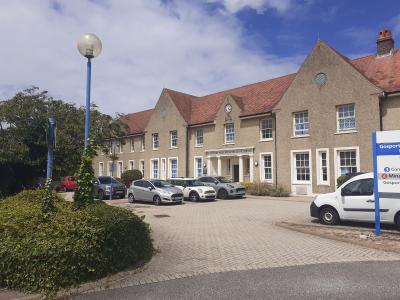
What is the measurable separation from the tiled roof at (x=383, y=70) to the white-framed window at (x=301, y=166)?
599cm

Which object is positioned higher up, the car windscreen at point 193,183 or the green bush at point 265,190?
the car windscreen at point 193,183

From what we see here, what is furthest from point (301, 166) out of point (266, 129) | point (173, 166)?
point (173, 166)

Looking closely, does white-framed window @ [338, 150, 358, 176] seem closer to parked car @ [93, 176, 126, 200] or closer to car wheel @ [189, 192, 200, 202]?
car wheel @ [189, 192, 200, 202]

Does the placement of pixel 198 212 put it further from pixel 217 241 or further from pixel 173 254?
pixel 173 254

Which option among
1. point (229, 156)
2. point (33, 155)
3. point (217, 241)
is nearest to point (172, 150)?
point (229, 156)

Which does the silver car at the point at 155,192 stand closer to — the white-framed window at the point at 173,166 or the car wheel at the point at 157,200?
the car wheel at the point at 157,200

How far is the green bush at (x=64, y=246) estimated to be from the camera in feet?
18.3

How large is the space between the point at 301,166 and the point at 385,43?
32.7 feet

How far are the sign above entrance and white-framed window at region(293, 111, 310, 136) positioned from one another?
→ 12.4 feet

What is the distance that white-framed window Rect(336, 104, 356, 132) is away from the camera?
22.6 meters

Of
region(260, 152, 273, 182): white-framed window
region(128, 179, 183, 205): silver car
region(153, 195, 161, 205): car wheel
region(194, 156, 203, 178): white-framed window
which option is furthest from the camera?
region(194, 156, 203, 178): white-framed window

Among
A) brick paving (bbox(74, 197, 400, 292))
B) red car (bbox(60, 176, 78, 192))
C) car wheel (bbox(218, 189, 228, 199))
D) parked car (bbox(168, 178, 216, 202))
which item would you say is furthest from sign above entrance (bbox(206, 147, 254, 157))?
brick paving (bbox(74, 197, 400, 292))

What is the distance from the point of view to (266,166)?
27078 mm

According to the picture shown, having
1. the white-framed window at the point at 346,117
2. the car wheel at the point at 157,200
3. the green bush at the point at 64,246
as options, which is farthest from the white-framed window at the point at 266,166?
the green bush at the point at 64,246
